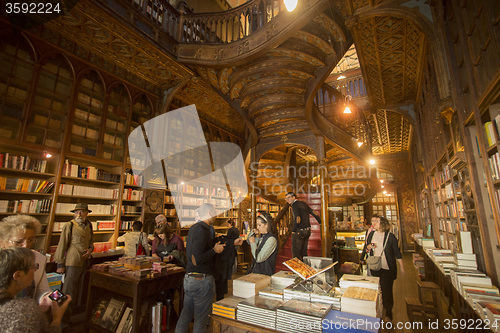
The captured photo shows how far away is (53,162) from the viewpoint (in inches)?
190

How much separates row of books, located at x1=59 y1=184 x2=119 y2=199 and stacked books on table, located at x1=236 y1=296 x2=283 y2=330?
192 inches

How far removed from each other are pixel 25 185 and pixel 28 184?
5 centimetres

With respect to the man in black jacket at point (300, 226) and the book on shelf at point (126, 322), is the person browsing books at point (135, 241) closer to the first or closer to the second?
the book on shelf at point (126, 322)

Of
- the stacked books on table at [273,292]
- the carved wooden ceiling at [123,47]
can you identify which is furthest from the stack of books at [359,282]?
the carved wooden ceiling at [123,47]

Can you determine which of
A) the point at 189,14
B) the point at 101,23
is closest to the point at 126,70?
the point at 101,23

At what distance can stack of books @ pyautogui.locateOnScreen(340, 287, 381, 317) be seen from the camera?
1.42 metres

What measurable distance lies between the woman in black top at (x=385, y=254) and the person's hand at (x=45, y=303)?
363 cm

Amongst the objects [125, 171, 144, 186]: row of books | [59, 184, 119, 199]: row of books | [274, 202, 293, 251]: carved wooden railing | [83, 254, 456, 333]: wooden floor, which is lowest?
[83, 254, 456, 333]: wooden floor

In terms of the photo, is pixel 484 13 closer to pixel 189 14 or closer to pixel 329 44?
pixel 329 44

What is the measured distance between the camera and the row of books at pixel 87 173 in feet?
16.2

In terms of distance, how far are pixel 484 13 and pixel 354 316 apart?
8.90ft

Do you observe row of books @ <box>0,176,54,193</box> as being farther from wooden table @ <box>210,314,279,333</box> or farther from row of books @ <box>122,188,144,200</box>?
wooden table @ <box>210,314,279,333</box>

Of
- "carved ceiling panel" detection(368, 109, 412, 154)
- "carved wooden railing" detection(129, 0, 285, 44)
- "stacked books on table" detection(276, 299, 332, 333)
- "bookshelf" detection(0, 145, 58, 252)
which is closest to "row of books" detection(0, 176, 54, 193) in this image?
"bookshelf" detection(0, 145, 58, 252)

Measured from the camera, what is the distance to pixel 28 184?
4391 mm
